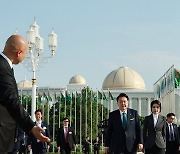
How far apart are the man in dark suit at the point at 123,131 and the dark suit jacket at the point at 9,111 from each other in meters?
4.19

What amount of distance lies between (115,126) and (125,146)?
16.6 inches

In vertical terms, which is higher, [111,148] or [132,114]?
[132,114]

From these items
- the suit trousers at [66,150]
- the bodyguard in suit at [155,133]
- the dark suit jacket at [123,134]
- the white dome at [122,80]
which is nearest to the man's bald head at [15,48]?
the dark suit jacket at [123,134]

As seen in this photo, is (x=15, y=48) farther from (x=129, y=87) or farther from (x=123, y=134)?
→ (x=129, y=87)

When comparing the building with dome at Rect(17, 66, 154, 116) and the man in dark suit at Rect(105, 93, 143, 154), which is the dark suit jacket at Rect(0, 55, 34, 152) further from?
the building with dome at Rect(17, 66, 154, 116)

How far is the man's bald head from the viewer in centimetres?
408

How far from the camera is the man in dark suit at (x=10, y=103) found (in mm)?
3754

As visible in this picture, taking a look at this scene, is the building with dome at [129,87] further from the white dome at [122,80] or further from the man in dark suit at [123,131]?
the man in dark suit at [123,131]

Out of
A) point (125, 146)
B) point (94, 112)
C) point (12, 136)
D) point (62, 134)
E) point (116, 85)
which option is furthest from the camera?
point (116, 85)

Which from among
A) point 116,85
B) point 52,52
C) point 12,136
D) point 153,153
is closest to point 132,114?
point 153,153

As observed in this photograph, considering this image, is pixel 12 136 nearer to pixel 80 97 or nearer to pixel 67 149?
pixel 67 149

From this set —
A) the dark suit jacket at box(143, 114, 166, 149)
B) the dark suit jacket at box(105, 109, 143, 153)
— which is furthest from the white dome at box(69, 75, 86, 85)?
the dark suit jacket at box(105, 109, 143, 153)

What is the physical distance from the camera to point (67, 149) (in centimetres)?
1370

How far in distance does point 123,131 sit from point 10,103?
449cm
